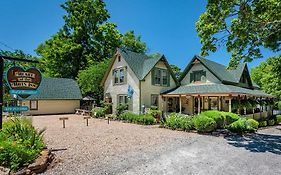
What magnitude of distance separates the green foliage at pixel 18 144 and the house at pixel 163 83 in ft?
52.7

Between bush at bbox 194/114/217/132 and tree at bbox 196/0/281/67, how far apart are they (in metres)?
4.12

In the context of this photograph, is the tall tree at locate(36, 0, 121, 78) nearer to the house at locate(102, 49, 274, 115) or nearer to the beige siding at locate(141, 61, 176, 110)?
the house at locate(102, 49, 274, 115)

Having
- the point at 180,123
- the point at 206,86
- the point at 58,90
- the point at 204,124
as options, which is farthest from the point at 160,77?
the point at 58,90

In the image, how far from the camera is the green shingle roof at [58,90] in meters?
30.1

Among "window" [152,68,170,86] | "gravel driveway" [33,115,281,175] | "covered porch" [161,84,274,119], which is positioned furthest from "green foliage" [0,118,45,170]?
"window" [152,68,170,86]

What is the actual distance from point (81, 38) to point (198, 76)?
27.6 m

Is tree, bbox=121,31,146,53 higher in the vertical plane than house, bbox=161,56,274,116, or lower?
higher

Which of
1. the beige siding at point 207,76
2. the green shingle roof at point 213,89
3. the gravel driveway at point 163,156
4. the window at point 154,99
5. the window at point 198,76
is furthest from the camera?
the window at point 154,99

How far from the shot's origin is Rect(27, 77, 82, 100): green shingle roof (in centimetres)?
3007

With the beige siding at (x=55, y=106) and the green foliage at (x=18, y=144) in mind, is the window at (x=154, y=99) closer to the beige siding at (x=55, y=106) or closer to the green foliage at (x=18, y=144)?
the beige siding at (x=55, y=106)

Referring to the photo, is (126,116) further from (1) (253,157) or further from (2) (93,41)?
(2) (93,41)

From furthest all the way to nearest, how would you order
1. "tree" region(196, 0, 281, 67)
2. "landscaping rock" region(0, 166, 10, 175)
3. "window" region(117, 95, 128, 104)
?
1. "window" region(117, 95, 128, 104)
2. "tree" region(196, 0, 281, 67)
3. "landscaping rock" region(0, 166, 10, 175)

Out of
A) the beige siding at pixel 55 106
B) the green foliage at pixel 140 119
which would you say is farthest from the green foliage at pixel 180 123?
the beige siding at pixel 55 106

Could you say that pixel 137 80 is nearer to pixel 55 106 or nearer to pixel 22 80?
pixel 55 106
